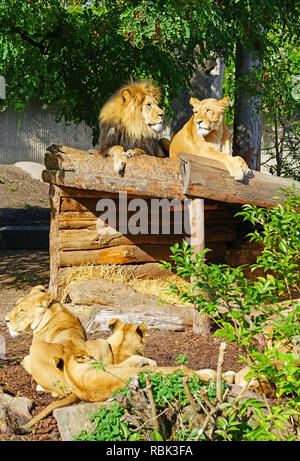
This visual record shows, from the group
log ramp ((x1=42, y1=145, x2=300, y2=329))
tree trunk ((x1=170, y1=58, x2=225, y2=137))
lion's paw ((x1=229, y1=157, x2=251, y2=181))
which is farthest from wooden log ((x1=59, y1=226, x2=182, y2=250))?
tree trunk ((x1=170, y1=58, x2=225, y2=137))

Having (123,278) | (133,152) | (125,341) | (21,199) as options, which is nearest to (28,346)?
(125,341)

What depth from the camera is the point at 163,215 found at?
8.80 metres

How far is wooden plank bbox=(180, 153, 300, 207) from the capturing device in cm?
678

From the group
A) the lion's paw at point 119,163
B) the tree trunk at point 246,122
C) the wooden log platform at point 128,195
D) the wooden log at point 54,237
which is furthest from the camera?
the tree trunk at point 246,122

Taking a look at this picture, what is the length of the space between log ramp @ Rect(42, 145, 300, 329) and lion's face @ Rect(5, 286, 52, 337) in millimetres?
2040

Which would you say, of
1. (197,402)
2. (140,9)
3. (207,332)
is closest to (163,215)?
(207,332)

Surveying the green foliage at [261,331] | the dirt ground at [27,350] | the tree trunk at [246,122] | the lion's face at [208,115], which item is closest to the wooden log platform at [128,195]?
the lion's face at [208,115]

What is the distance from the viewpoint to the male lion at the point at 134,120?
7.55 m

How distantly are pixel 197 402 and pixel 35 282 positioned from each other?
6.70 meters

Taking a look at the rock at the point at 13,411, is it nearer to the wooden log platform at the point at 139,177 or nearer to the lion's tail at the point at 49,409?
the lion's tail at the point at 49,409

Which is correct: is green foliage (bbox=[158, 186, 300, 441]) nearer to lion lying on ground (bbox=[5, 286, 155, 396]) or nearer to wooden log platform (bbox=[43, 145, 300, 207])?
lion lying on ground (bbox=[5, 286, 155, 396])

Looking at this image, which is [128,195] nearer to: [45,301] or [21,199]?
[45,301]

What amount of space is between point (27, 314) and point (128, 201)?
145 inches
